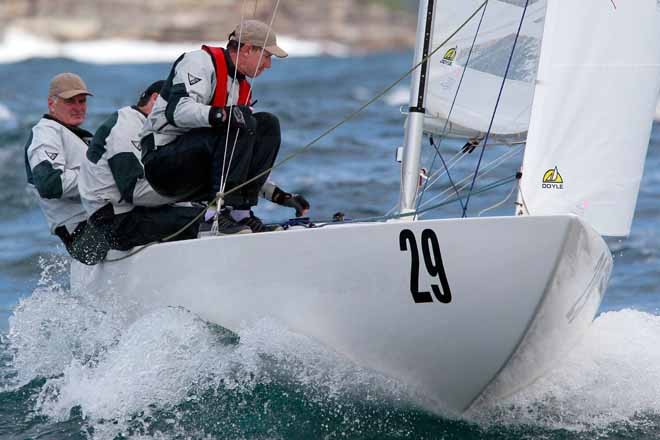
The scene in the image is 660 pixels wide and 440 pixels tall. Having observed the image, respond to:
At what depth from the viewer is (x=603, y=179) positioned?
3605mm

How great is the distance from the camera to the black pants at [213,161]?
4.12m

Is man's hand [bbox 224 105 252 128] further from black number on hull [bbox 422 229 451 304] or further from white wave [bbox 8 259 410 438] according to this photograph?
black number on hull [bbox 422 229 451 304]

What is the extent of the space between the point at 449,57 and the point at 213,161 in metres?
1.16

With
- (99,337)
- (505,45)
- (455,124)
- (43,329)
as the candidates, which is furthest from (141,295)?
(505,45)

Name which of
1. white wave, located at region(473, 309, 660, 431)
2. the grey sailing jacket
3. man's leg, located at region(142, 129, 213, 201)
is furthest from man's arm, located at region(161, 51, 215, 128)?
white wave, located at region(473, 309, 660, 431)

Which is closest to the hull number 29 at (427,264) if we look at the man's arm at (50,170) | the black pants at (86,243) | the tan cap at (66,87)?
the black pants at (86,243)

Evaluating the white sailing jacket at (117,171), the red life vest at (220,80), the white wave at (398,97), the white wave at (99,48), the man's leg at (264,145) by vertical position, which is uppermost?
the red life vest at (220,80)

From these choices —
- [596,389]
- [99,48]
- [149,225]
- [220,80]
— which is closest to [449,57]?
[220,80]

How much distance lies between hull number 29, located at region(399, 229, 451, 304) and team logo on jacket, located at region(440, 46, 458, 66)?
146cm

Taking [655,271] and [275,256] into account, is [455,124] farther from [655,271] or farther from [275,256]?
[655,271]

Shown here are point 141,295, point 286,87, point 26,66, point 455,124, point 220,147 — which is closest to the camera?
point 220,147

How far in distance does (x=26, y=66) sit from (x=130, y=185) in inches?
826

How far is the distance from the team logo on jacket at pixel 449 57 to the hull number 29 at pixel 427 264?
1461 mm

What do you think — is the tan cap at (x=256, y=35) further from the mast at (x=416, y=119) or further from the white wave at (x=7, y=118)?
the white wave at (x=7, y=118)
